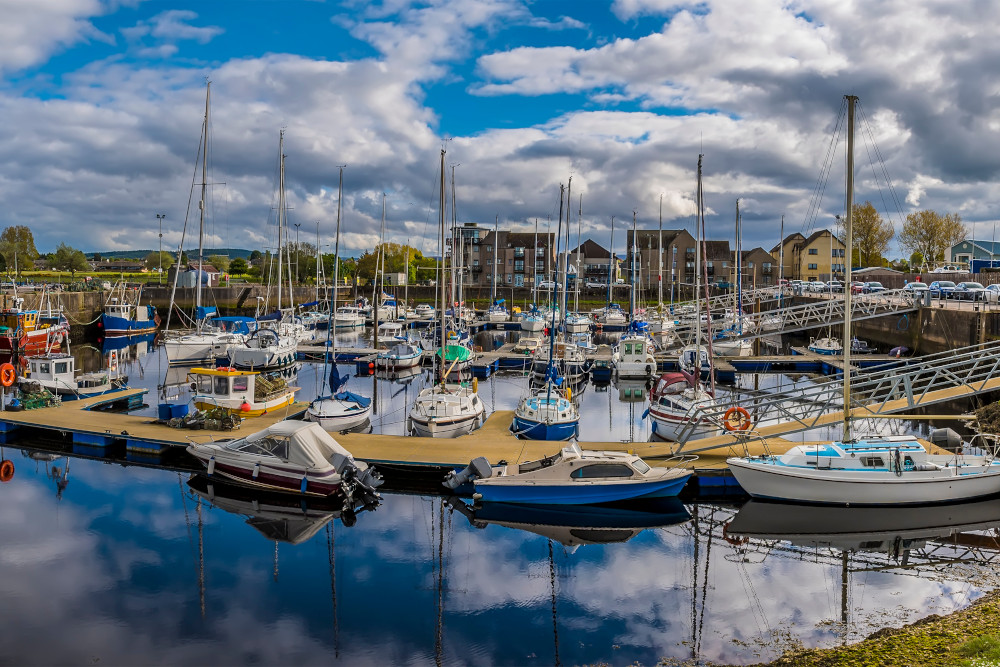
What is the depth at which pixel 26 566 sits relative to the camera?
16.5 m

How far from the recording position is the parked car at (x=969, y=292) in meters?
56.6

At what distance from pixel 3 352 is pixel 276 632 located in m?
51.4

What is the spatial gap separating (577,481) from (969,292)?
54.0 meters

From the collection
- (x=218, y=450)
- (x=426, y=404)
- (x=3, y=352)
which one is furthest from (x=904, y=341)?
(x=3, y=352)

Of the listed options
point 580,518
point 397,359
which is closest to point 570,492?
point 580,518

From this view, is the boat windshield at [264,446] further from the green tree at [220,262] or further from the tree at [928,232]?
the green tree at [220,262]

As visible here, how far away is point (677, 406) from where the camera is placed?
26.8 m

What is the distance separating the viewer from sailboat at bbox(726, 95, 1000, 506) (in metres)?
19.3

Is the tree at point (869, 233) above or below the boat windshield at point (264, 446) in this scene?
above

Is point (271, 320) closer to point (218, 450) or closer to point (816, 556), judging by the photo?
point (218, 450)

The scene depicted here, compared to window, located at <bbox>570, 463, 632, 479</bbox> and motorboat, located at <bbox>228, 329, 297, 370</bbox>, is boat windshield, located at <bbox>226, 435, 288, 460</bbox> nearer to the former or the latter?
window, located at <bbox>570, 463, 632, 479</bbox>

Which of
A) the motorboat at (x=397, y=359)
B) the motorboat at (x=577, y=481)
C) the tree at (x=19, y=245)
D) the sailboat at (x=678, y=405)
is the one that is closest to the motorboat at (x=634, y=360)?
the motorboat at (x=397, y=359)

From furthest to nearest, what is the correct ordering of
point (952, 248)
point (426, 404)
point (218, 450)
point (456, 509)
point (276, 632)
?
point (952, 248), point (426, 404), point (218, 450), point (456, 509), point (276, 632)

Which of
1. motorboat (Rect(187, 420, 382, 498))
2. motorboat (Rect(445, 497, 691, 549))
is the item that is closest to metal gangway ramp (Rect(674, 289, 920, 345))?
motorboat (Rect(445, 497, 691, 549))
